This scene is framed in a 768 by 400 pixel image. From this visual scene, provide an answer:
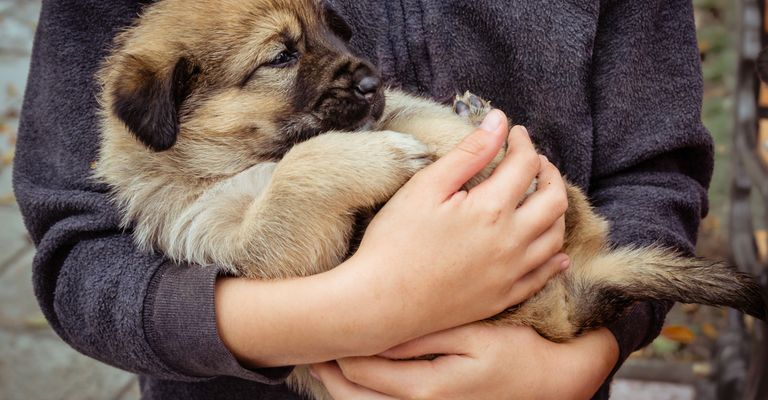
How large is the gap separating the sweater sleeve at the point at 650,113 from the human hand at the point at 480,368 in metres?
0.36

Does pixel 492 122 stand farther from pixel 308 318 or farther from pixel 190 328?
pixel 190 328

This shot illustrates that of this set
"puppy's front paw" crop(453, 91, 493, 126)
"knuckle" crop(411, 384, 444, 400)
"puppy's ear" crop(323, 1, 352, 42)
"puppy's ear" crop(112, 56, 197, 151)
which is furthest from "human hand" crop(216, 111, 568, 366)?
"puppy's ear" crop(323, 1, 352, 42)

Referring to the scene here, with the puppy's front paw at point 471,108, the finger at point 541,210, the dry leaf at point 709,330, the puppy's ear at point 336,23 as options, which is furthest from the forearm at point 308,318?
the dry leaf at point 709,330

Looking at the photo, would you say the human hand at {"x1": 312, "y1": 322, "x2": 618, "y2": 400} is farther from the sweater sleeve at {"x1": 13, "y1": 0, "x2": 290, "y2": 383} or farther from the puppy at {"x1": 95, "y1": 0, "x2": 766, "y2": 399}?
the sweater sleeve at {"x1": 13, "y1": 0, "x2": 290, "y2": 383}

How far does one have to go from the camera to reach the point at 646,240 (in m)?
1.97

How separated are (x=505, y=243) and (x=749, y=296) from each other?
0.51m

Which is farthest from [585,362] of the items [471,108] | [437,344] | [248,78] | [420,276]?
[248,78]

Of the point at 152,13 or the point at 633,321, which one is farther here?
the point at 152,13

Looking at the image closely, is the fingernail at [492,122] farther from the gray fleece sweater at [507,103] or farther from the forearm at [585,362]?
the forearm at [585,362]

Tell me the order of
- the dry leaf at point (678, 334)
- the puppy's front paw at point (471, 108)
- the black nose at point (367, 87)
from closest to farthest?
the black nose at point (367, 87), the puppy's front paw at point (471, 108), the dry leaf at point (678, 334)

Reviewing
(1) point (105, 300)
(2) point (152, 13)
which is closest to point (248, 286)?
(1) point (105, 300)

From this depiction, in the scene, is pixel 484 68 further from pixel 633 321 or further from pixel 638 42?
pixel 633 321

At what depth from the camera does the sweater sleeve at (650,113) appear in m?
2.08

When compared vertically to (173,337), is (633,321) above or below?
below
